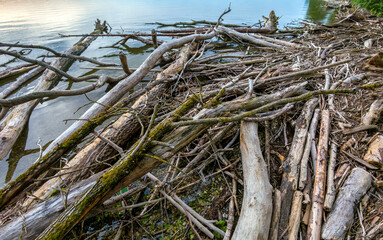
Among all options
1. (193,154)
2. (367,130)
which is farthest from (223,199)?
(367,130)

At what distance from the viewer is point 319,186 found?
1859mm

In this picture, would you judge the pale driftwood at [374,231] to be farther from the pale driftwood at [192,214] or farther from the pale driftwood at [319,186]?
the pale driftwood at [192,214]

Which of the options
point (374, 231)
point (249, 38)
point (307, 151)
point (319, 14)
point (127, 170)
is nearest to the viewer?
point (374, 231)

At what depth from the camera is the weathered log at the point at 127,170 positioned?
1.50m

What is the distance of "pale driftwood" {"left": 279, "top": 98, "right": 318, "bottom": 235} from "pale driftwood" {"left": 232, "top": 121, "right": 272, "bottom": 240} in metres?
0.19

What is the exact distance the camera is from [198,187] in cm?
247

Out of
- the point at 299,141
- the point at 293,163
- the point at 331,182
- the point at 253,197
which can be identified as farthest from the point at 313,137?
the point at 253,197

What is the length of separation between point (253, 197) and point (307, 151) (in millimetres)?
984

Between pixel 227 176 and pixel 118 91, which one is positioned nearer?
pixel 227 176

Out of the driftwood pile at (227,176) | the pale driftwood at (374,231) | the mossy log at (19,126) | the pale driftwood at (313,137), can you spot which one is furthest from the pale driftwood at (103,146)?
the pale driftwood at (374,231)

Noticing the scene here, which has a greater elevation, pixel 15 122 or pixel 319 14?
pixel 319 14

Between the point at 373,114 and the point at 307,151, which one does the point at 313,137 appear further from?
the point at 373,114

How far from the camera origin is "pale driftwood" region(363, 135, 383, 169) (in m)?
1.90

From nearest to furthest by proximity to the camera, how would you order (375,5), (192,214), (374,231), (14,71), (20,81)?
(374,231)
(192,214)
(20,81)
(14,71)
(375,5)
